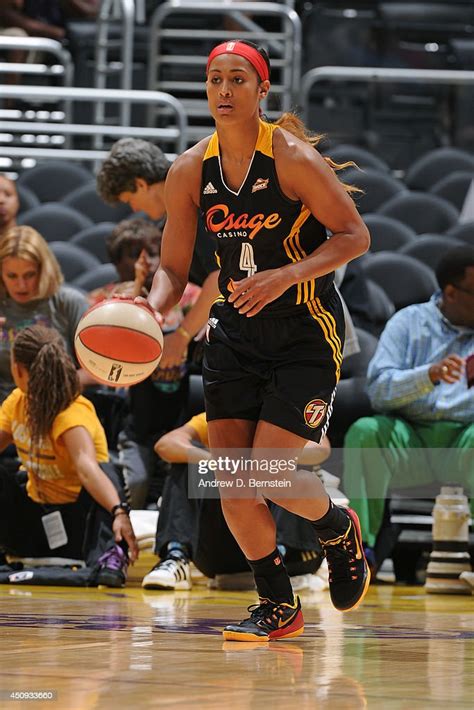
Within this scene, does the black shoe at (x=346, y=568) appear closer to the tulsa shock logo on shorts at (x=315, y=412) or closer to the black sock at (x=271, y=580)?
the black sock at (x=271, y=580)

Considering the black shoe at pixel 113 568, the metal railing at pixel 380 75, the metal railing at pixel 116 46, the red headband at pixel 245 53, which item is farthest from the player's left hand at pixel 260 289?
the metal railing at pixel 116 46

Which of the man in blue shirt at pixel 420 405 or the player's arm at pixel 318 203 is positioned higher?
the player's arm at pixel 318 203

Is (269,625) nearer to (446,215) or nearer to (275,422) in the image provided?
(275,422)

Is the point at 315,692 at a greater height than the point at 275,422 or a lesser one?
lesser

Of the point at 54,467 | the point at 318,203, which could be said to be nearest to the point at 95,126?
the point at 54,467

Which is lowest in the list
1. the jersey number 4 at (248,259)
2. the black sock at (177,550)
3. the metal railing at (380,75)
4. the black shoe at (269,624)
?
the black sock at (177,550)

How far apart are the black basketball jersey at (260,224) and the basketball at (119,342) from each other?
0.87ft

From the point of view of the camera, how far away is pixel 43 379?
5641 mm

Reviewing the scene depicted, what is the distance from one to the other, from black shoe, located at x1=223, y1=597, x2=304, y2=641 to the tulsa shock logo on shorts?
0.55 meters

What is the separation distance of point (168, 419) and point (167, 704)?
3.86m

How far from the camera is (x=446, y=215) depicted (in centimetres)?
866

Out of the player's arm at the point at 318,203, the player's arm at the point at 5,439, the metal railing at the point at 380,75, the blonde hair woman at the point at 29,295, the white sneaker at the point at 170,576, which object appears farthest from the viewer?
the metal railing at the point at 380,75

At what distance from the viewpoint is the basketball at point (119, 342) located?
3.64 metres

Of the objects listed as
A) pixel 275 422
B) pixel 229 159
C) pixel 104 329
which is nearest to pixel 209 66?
pixel 229 159
